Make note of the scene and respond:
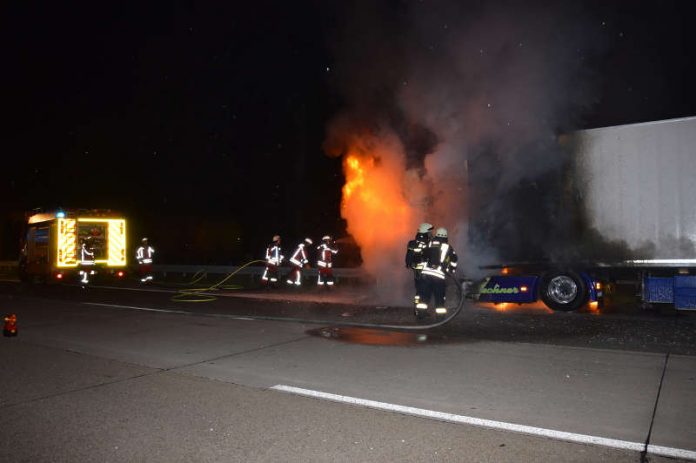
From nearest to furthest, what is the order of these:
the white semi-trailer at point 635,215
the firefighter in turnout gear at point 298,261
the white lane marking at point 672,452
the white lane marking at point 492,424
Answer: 1. the white lane marking at point 672,452
2. the white lane marking at point 492,424
3. the white semi-trailer at point 635,215
4. the firefighter in turnout gear at point 298,261

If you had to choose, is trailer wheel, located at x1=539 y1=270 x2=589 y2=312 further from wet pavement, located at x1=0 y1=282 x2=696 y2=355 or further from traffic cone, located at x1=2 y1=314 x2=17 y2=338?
traffic cone, located at x1=2 y1=314 x2=17 y2=338

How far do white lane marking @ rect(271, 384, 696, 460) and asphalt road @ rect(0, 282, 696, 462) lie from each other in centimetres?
2

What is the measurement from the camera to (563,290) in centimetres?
992

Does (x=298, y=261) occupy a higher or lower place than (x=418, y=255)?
lower

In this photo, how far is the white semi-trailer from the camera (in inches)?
351

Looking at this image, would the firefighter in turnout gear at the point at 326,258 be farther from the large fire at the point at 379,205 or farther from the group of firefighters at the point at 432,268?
the group of firefighters at the point at 432,268

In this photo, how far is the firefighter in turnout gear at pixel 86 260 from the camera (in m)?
17.4

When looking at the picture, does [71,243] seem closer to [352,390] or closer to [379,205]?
[379,205]

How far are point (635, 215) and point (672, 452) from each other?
6.63m

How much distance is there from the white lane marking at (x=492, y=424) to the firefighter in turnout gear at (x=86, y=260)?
14626mm

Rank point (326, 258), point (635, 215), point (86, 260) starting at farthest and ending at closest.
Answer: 1. point (86, 260)
2. point (326, 258)
3. point (635, 215)

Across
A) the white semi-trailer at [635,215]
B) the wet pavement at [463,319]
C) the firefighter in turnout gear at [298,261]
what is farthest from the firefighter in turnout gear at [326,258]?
the white semi-trailer at [635,215]

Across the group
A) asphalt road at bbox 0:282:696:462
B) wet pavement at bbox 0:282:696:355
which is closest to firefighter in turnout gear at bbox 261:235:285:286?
wet pavement at bbox 0:282:696:355

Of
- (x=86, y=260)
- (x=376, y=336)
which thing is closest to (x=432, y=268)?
(x=376, y=336)
